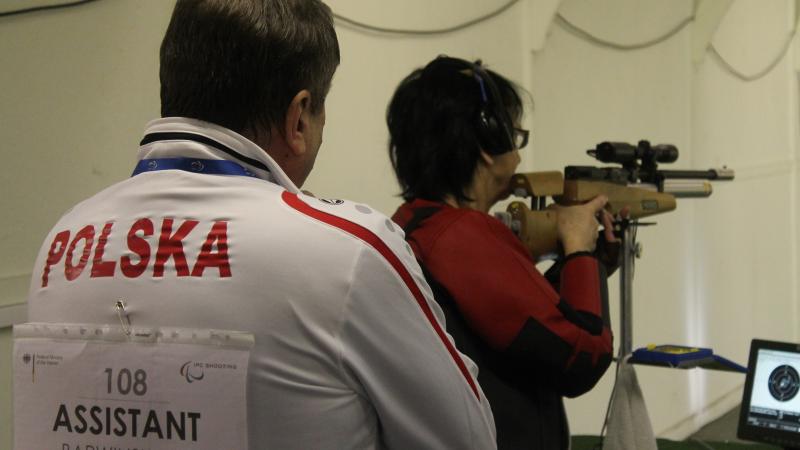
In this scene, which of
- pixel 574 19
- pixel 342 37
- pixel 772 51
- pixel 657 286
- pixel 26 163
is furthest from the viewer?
pixel 772 51

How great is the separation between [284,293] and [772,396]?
1368 millimetres

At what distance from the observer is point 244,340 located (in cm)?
83

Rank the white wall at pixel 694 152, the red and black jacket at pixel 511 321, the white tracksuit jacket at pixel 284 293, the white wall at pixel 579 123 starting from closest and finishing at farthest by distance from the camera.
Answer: the white tracksuit jacket at pixel 284 293 < the red and black jacket at pixel 511 321 < the white wall at pixel 579 123 < the white wall at pixel 694 152

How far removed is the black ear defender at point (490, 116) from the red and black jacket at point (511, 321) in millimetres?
154

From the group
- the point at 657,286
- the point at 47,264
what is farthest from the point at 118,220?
the point at 657,286

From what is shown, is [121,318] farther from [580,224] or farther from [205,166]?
[580,224]

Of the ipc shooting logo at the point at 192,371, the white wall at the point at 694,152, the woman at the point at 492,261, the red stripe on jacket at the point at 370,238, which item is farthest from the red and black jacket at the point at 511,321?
the white wall at the point at 694,152

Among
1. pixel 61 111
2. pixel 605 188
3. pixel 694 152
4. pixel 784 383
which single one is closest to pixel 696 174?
pixel 605 188

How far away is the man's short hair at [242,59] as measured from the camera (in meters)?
0.89

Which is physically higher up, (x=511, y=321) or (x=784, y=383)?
(x=511, y=321)

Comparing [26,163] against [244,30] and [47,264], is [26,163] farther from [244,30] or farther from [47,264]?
[244,30]

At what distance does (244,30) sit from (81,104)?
1126 millimetres

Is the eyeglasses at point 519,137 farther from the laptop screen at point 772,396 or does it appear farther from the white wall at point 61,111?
the white wall at point 61,111

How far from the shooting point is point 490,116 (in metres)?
1.67
